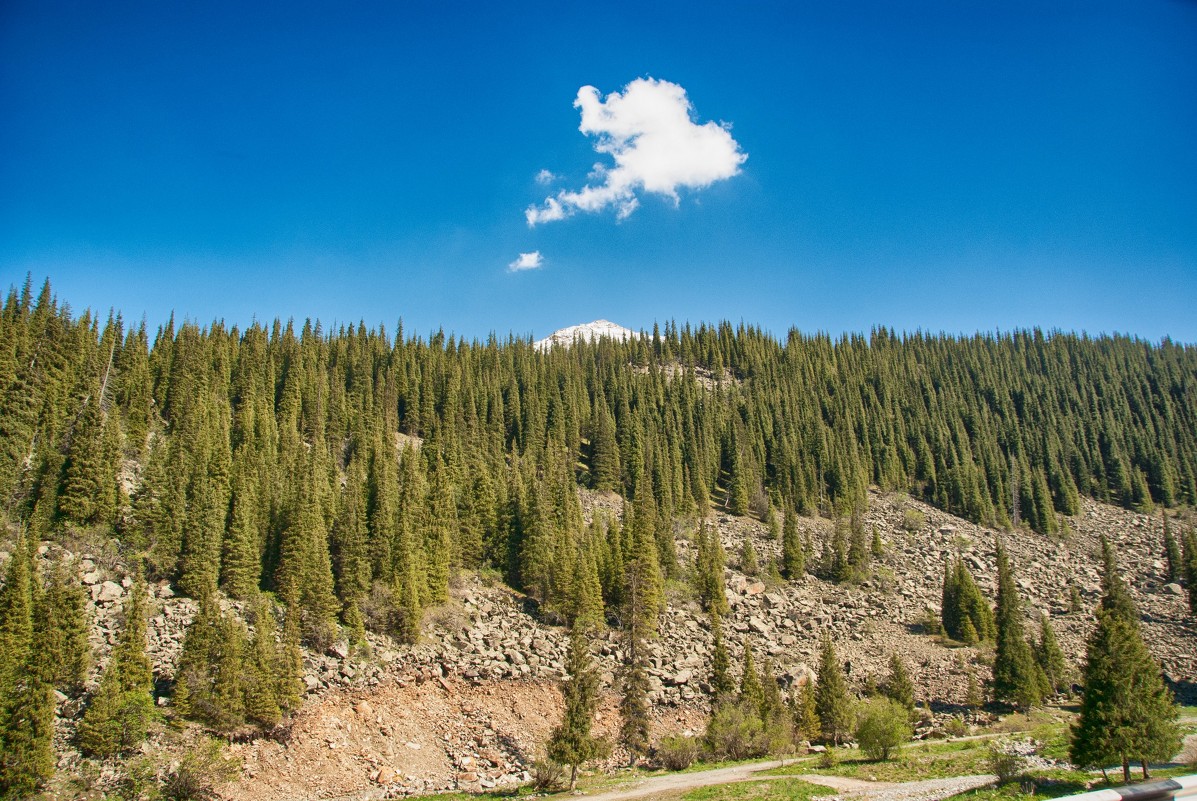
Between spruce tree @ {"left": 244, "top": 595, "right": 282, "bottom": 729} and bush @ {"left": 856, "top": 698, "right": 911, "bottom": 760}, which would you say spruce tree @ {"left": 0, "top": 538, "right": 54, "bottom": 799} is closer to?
spruce tree @ {"left": 244, "top": 595, "right": 282, "bottom": 729}

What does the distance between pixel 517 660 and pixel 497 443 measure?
62663 millimetres

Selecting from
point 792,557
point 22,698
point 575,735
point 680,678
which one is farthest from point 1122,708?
point 792,557

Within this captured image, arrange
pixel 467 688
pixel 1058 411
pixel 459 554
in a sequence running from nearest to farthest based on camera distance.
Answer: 1. pixel 467 688
2. pixel 459 554
3. pixel 1058 411

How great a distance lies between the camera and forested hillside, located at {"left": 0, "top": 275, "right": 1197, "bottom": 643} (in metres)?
58.2

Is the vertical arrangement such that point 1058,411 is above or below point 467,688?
above

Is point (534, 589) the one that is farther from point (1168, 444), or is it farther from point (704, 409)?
point (1168, 444)

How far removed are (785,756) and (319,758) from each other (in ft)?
98.1

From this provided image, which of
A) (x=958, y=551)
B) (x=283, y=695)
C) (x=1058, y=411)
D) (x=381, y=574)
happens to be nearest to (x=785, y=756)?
(x=283, y=695)

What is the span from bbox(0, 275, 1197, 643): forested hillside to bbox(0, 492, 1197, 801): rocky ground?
4355 millimetres

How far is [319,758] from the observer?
129ft

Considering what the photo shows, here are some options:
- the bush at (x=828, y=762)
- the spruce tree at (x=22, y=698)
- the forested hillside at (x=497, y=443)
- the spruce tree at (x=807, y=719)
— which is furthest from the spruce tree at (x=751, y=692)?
the spruce tree at (x=22, y=698)

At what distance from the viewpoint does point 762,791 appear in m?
29.1

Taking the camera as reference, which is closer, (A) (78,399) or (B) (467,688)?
(B) (467,688)

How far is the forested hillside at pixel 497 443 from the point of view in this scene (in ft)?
191
